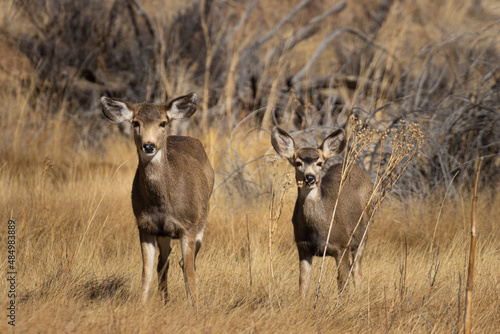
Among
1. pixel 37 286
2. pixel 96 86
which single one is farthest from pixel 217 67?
pixel 37 286

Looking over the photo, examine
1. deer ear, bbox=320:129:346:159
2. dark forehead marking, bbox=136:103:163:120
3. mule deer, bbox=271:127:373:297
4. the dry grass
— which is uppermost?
dark forehead marking, bbox=136:103:163:120

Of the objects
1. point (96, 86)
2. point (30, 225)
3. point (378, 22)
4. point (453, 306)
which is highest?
point (378, 22)

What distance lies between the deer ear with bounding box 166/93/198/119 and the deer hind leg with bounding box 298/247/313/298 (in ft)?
4.56

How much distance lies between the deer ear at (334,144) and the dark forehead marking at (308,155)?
193mm

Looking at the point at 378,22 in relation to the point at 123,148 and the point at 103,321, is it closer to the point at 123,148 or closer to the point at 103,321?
the point at 123,148

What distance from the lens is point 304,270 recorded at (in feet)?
16.6

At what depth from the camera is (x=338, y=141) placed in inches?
210

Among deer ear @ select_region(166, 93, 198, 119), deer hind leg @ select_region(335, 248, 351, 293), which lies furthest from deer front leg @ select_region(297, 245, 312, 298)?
deer ear @ select_region(166, 93, 198, 119)

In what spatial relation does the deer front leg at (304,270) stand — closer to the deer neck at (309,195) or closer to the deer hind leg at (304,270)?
the deer hind leg at (304,270)

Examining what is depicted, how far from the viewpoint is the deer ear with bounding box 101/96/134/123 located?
5059mm

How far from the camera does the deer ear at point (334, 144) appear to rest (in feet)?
17.3

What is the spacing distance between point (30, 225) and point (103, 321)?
2290mm

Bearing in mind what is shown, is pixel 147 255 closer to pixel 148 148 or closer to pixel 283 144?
pixel 148 148

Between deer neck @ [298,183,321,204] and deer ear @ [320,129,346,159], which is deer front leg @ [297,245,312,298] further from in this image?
deer ear @ [320,129,346,159]
